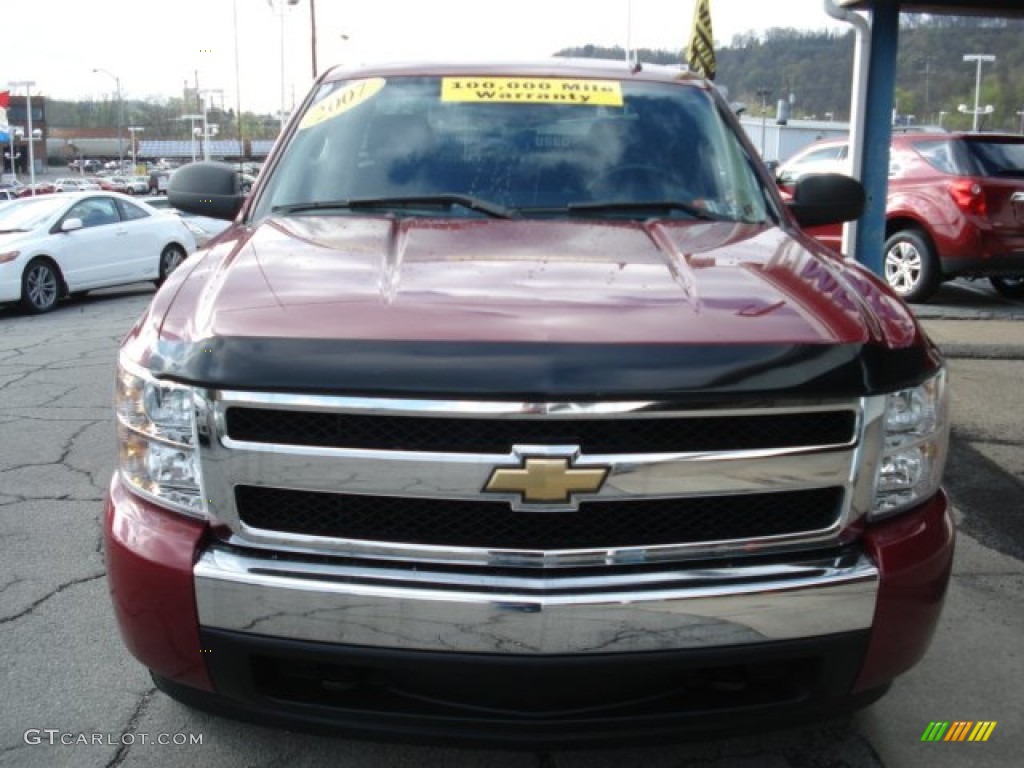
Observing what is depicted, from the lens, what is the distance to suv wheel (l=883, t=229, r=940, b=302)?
10.5m

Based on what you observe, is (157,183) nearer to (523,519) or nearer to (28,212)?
(28,212)

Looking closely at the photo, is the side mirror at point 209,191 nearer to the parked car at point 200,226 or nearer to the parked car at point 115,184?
the parked car at point 200,226

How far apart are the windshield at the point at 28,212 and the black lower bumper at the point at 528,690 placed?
12069 millimetres

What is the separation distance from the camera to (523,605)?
2.04m

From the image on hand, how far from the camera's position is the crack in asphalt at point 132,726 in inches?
106

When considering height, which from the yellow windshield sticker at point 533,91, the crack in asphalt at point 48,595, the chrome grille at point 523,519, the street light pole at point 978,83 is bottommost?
the crack in asphalt at point 48,595

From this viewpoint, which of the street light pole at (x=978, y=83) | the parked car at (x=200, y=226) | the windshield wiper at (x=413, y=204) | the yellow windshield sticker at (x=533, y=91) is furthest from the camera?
the street light pole at (x=978, y=83)

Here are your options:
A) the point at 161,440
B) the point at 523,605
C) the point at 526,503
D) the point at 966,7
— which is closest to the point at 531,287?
the point at 526,503

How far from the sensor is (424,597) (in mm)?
2055

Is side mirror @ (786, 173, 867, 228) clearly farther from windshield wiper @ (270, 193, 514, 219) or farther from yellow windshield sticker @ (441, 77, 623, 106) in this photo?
windshield wiper @ (270, 193, 514, 219)

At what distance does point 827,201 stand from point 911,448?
5.56 feet

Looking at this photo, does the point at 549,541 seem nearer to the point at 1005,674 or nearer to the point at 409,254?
the point at 409,254

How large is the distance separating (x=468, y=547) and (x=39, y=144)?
377 ft

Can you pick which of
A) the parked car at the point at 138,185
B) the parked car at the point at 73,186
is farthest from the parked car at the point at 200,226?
the parked car at the point at 138,185
